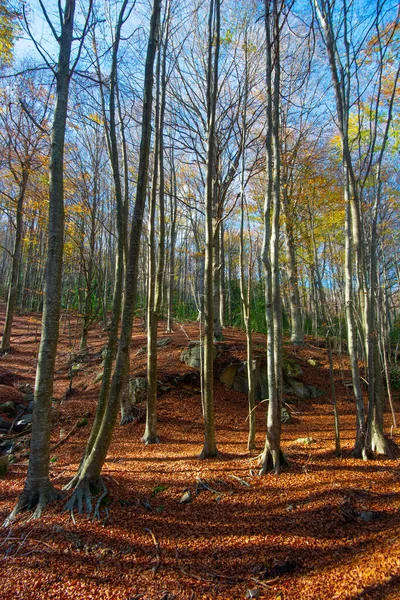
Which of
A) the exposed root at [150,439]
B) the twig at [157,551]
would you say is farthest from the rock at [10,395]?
the twig at [157,551]

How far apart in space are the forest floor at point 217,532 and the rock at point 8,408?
275 centimetres

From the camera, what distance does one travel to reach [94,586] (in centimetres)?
241

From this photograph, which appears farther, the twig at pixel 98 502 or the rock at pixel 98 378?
the rock at pixel 98 378

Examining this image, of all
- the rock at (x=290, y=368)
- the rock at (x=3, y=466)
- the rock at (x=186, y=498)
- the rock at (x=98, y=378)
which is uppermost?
the rock at (x=290, y=368)

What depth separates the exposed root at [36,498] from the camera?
3.29 m

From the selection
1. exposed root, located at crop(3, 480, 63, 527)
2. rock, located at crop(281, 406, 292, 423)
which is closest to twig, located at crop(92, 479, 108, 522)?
exposed root, located at crop(3, 480, 63, 527)

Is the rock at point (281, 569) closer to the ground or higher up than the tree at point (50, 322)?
closer to the ground

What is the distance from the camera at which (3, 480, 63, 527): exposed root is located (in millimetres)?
3293

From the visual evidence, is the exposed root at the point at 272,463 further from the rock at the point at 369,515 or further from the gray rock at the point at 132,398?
the gray rock at the point at 132,398

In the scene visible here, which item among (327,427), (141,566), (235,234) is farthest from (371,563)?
(235,234)

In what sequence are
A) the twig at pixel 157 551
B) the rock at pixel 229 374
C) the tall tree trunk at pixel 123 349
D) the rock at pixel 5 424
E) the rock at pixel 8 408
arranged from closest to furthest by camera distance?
the twig at pixel 157 551, the tall tree trunk at pixel 123 349, the rock at pixel 5 424, the rock at pixel 8 408, the rock at pixel 229 374

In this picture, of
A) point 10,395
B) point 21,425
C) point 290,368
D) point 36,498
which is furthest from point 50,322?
point 290,368

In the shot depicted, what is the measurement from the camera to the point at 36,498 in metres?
3.40

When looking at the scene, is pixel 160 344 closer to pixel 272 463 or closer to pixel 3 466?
pixel 3 466
